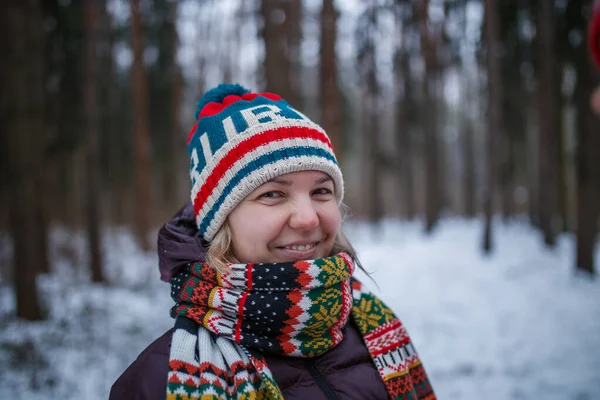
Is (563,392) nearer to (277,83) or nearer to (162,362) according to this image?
(162,362)

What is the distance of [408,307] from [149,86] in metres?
14.9

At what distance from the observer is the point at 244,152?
1517 mm

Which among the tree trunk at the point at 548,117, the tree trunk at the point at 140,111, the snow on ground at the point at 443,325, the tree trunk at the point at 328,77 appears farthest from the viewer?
the tree trunk at the point at 140,111

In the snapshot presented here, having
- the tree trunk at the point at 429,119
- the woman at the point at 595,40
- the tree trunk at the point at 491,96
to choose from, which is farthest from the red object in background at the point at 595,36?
the tree trunk at the point at 429,119

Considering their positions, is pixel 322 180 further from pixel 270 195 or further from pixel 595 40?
pixel 595 40

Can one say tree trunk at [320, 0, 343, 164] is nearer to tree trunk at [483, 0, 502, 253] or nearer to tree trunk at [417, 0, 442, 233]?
tree trunk at [483, 0, 502, 253]

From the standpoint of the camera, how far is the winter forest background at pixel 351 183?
5062 mm

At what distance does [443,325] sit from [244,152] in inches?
223

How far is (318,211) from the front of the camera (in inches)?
60.4

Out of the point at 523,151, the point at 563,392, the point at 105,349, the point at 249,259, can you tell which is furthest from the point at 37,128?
the point at 523,151

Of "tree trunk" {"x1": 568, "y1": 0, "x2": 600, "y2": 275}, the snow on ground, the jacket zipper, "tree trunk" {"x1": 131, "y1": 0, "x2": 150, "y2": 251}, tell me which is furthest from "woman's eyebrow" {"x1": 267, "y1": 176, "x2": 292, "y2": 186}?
"tree trunk" {"x1": 131, "y1": 0, "x2": 150, "y2": 251}

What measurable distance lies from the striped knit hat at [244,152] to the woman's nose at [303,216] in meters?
0.15

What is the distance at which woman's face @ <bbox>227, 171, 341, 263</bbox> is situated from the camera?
1457mm

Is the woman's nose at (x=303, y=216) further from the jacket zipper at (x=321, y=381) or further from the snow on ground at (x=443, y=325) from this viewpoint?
the snow on ground at (x=443, y=325)
